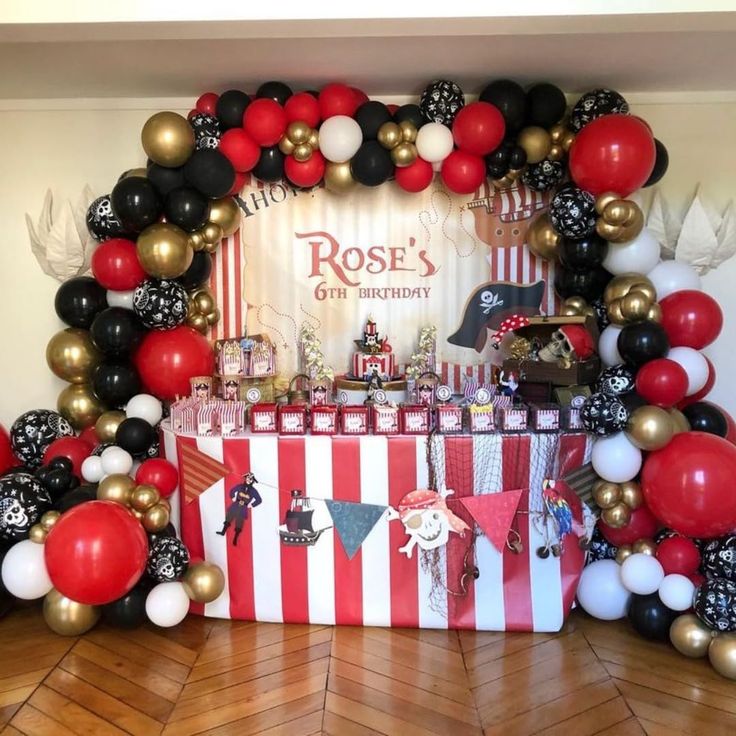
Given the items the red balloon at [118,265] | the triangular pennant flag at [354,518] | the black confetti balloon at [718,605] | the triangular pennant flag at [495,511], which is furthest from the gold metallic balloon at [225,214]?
the black confetti balloon at [718,605]

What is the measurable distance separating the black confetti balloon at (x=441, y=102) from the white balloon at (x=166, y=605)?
2.14 m

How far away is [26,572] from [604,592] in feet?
6.99

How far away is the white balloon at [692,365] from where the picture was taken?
2686 mm

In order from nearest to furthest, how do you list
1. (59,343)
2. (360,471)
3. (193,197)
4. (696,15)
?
(696,15), (360,471), (193,197), (59,343)

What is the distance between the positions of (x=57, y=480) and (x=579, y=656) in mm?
2108

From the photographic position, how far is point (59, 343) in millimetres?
3115

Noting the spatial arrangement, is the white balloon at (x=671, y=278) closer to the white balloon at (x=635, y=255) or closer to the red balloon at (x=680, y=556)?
the white balloon at (x=635, y=255)

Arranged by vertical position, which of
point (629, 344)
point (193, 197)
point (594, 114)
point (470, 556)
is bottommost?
point (470, 556)

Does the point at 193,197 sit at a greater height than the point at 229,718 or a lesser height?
greater

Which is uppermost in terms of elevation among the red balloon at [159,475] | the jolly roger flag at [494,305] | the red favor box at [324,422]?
the jolly roger flag at [494,305]

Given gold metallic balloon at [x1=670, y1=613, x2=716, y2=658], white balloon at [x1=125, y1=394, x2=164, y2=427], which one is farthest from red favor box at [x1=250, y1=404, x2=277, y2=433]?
gold metallic balloon at [x1=670, y1=613, x2=716, y2=658]

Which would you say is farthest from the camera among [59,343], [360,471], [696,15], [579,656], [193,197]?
[59,343]

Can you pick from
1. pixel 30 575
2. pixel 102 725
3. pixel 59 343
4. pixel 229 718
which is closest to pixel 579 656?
pixel 229 718

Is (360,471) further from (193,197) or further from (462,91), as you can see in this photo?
(462,91)
